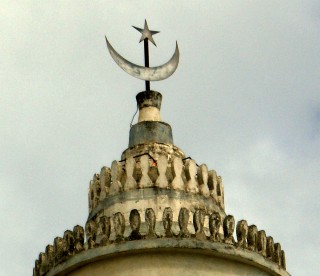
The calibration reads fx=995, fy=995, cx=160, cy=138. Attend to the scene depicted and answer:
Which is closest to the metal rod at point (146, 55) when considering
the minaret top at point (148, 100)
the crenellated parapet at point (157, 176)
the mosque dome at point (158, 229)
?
the minaret top at point (148, 100)

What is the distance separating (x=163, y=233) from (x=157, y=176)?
1.34m

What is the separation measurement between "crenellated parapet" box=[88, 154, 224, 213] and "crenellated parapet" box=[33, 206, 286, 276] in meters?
0.58

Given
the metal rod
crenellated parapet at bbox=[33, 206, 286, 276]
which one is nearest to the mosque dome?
crenellated parapet at bbox=[33, 206, 286, 276]

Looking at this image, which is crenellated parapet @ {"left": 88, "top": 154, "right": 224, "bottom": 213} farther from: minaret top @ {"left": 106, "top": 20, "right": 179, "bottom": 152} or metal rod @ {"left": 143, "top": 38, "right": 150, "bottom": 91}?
metal rod @ {"left": 143, "top": 38, "right": 150, "bottom": 91}

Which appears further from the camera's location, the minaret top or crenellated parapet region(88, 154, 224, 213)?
the minaret top

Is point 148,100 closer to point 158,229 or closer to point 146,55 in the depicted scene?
point 146,55

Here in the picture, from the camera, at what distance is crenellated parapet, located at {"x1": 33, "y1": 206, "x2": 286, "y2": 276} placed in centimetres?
1605

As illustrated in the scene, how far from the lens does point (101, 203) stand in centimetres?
1736

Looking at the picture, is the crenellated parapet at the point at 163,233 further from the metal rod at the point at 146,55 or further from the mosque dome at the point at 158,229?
the metal rod at the point at 146,55

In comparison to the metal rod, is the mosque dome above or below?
below

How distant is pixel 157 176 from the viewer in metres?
17.0

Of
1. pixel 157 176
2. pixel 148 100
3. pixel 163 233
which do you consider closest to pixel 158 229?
pixel 163 233

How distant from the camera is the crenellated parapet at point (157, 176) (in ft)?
55.8

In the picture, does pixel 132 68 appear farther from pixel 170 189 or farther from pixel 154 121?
pixel 170 189
